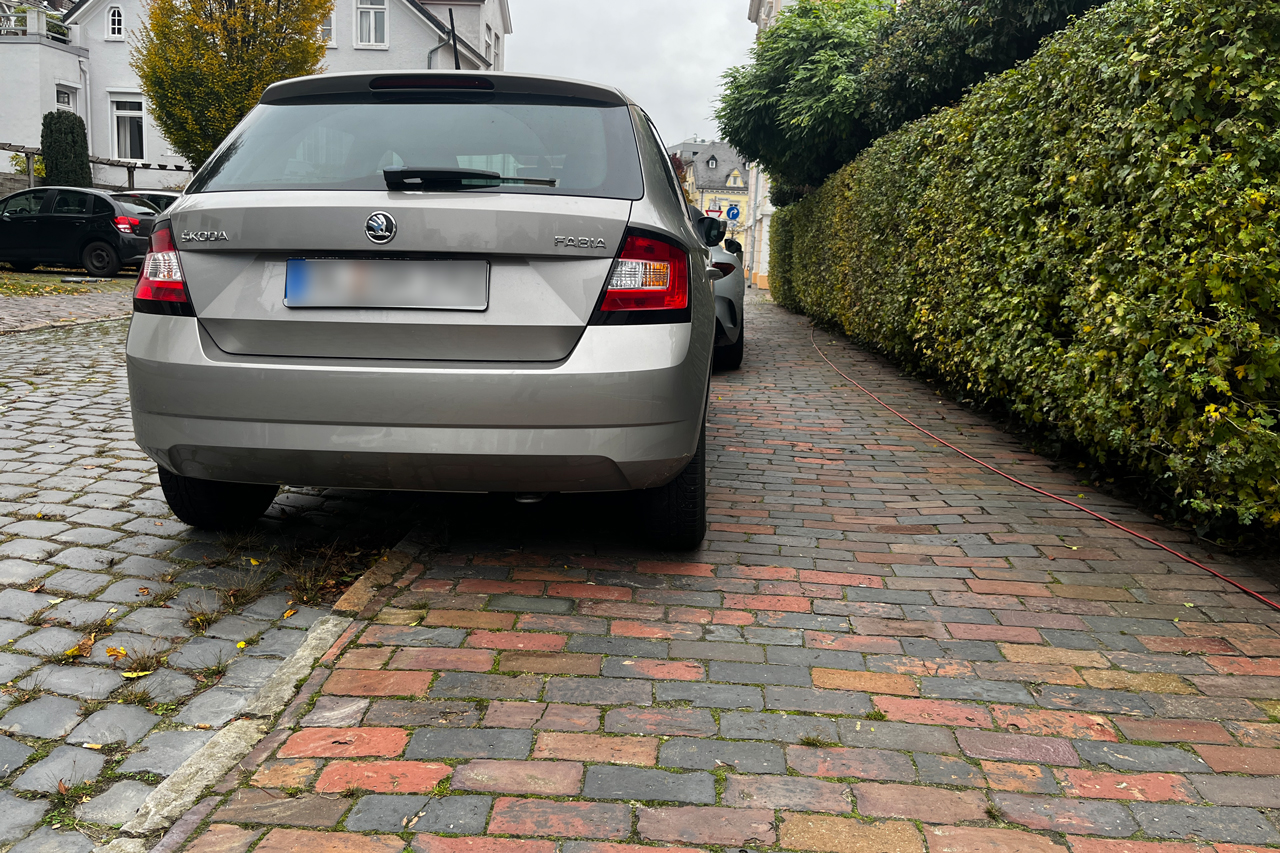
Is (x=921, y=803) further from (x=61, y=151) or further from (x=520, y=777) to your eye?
(x=61, y=151)

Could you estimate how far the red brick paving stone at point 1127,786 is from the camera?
2.30 m

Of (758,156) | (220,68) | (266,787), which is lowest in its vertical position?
(266,787)

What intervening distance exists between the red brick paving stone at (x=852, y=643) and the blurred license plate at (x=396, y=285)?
1.46m

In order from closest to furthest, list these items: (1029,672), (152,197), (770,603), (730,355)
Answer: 1. (1029,672)
2. (770,603)
3. (730,355)
4. (152,197)

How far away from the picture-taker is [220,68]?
24.7 metres

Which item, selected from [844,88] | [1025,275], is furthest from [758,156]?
[1025,275]

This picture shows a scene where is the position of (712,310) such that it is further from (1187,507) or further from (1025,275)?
(1025,275)

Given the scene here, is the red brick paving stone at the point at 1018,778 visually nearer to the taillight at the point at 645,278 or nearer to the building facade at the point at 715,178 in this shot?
the taillight at the point at 645,278

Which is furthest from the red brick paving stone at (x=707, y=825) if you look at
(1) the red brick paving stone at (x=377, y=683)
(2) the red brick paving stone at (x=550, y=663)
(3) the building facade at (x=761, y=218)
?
(3) the building facade at (x=761, y=218)

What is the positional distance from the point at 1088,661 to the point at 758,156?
56.0 feet

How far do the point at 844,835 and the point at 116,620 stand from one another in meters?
2.29

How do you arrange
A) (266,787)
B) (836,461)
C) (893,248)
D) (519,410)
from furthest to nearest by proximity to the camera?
(893,248)
(836,461)
(519,410)
(266,787)

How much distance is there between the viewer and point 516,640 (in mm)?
3062

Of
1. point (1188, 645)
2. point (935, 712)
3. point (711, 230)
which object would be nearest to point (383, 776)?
point (935, 712)
